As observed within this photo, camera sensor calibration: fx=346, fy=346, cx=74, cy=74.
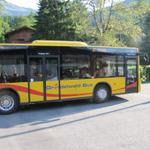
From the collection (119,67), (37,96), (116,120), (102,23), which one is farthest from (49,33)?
(116,120)

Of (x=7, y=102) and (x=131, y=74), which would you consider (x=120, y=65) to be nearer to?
(x=131, y=74)

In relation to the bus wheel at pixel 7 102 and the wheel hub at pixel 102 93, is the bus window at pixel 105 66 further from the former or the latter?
the bus wheel at pixel 7 102

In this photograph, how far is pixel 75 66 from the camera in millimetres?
14211

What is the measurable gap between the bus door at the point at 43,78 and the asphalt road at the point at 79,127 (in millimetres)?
587

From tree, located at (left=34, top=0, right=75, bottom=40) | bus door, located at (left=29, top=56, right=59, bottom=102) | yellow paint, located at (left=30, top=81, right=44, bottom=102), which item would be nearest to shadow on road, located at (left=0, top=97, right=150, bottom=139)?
yellow paint, located at (left=30, top=81, right=44, bottom=102)

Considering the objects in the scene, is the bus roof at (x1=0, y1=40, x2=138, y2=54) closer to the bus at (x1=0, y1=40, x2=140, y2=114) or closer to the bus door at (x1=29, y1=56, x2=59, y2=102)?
the bus at (x1=0, y1=40, x2=140, y2=114)

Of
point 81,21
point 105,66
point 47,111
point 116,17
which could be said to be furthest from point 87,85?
point 116,17

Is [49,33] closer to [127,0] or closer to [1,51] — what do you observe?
[127,0]

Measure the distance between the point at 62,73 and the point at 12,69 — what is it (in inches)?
83.8

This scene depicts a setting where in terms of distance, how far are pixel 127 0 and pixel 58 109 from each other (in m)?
29.2

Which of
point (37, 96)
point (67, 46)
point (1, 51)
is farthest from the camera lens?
point (67, 46)

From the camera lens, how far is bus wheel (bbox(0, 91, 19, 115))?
12.6 meters

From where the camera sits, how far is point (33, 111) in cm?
1315

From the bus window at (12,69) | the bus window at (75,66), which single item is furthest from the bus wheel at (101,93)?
the bus window at (12,69)
